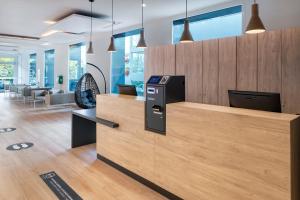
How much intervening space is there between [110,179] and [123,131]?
27.6 inches

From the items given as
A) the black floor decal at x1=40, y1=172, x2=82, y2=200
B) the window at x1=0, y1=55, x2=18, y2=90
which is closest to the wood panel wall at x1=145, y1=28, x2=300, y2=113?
the black floor decal at x1=40, y1=172, x2=82, y2=200

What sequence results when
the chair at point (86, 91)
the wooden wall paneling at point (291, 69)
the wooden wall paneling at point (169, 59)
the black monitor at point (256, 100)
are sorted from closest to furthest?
the black monitor at point (256, 100) → the wooden wall paneling at point (291, 69) → the wooden wall paneling at point (169, 59) → the chair at point (86, 91)

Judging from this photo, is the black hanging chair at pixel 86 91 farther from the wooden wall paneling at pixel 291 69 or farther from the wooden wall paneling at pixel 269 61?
the wooden wall paneling at pixel 291 69

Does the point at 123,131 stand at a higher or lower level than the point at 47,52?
lower

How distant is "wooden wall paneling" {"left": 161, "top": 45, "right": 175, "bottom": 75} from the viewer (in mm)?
5050

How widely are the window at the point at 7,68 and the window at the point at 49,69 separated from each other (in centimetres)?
452

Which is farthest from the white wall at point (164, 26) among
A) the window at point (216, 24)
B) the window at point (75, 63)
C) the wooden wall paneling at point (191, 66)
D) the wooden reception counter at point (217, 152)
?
the wooden reception counter at point (217, 152)

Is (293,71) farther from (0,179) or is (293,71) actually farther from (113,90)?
(113,90)

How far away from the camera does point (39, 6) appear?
5.04 metres

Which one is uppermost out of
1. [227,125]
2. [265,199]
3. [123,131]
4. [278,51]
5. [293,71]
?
[278,51]

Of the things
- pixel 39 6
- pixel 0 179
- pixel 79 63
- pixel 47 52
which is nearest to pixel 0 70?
pixel 47 52

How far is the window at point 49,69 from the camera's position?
13234 millimetres

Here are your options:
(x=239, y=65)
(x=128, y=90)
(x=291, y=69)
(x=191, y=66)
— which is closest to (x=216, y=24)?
(x=191, y=66)

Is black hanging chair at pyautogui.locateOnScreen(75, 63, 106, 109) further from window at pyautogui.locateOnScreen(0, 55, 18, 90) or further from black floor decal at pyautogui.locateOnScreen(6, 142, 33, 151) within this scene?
window at pyautogui.locateOnScreen(0, 55, 18, 90)
